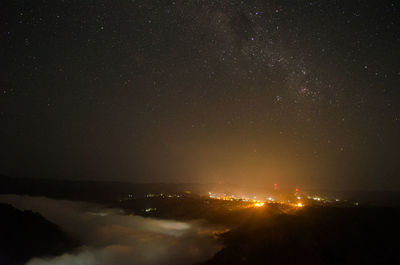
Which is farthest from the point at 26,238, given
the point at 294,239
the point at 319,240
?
the point at 319,240

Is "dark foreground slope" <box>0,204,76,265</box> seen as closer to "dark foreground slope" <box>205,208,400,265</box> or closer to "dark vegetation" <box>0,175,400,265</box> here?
"dark vegetation" <box>0,175,400,265</box>

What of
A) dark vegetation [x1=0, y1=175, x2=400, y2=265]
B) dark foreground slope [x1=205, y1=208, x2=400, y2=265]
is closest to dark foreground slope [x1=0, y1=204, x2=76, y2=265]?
dark vegetation [x1=0, y1=175, x2=400, y2=265]

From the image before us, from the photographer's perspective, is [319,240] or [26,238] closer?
[319,240]

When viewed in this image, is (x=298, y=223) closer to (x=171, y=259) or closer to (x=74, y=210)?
(x=171, y=259)

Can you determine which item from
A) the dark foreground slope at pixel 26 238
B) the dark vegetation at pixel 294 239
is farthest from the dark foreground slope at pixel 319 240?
the dark foreground slope at pixel 26 238

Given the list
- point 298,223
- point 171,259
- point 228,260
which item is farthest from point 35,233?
point 298,223

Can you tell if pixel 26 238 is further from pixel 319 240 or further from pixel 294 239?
pixel 319 240

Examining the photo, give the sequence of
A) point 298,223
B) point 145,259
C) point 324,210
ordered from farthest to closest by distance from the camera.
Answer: point 324,210 → point 145,259 → point 298,223
